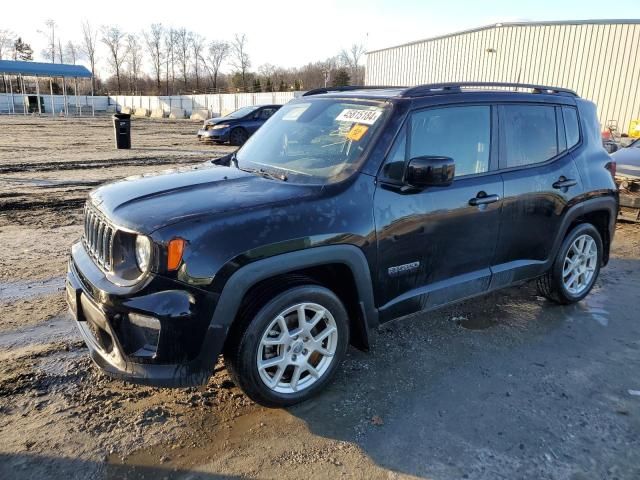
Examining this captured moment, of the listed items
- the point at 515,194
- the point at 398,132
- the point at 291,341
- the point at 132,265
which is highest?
the point at 398,132

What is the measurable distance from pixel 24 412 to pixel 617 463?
342cm

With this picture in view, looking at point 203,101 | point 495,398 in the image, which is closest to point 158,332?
point 495,398

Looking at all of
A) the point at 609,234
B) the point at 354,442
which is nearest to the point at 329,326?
the point at 354,442

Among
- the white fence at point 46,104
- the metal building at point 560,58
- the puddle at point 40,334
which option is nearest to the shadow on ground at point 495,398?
the puddle at point 40,334

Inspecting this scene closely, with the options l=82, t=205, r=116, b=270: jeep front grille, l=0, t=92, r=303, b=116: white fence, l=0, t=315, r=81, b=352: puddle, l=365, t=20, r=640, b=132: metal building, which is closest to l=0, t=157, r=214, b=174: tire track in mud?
l=0, t=315, r=81, b=352: puddle

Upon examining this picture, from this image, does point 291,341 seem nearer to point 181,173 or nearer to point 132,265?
point 132,265

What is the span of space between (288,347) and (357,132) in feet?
5.00

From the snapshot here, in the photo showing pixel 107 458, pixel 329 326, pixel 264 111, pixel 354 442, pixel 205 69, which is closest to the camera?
pixel 107 458

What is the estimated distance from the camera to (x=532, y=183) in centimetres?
412

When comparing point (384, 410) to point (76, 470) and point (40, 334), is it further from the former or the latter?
point (40, 334)

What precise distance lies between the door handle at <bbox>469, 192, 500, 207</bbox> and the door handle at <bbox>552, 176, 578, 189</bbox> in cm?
82

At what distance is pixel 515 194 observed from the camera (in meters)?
4.00

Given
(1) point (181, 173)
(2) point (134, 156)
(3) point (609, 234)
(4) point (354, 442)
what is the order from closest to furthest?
(4) point (354, 442) < (1) point (181, 173) < (3) point (609, 234) < (2) point (134, 156)

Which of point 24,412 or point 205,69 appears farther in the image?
point 205,69
